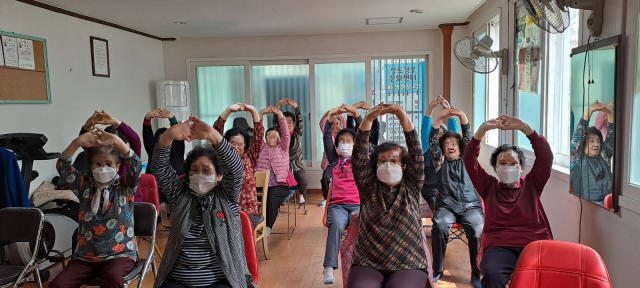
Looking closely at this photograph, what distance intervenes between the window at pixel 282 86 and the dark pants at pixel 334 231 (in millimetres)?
3499

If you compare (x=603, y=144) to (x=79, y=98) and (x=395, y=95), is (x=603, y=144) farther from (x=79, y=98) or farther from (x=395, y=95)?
(x=79, y=98)

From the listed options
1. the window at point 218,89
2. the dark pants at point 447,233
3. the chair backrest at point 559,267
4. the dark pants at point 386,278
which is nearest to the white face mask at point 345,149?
the dark pants at point 447,233

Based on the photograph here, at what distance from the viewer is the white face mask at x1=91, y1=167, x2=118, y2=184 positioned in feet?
8.15

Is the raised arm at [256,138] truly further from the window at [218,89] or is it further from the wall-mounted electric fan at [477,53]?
the window at [218,89]

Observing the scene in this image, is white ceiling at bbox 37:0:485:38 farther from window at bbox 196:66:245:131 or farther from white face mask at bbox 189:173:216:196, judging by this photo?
white face mask at bbox 189:173:216:196

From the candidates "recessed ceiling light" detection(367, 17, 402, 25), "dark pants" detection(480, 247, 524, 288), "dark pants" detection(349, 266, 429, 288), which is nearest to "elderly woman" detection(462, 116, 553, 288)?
"dark pants" detection(480, 247, 524, 288)

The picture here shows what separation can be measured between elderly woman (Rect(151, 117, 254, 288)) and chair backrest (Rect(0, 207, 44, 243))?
111 cm

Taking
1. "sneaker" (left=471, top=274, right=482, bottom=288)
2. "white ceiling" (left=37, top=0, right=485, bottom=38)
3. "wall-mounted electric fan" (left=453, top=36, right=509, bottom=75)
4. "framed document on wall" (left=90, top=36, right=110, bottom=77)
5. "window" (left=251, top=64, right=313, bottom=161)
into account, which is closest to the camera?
"sneaker" (left=471, top=274, right=482, bottom=288)

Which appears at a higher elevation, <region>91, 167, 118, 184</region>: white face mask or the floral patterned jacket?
<region>91, 167, 118, 184</region>: white face mask

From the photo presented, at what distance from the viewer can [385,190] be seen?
89.8 inches

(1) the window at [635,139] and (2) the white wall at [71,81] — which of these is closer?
(1) the window at [635,139]

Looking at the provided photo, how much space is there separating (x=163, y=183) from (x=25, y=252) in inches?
83.4

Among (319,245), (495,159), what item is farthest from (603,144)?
(319,245)

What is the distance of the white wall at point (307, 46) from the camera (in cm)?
643
